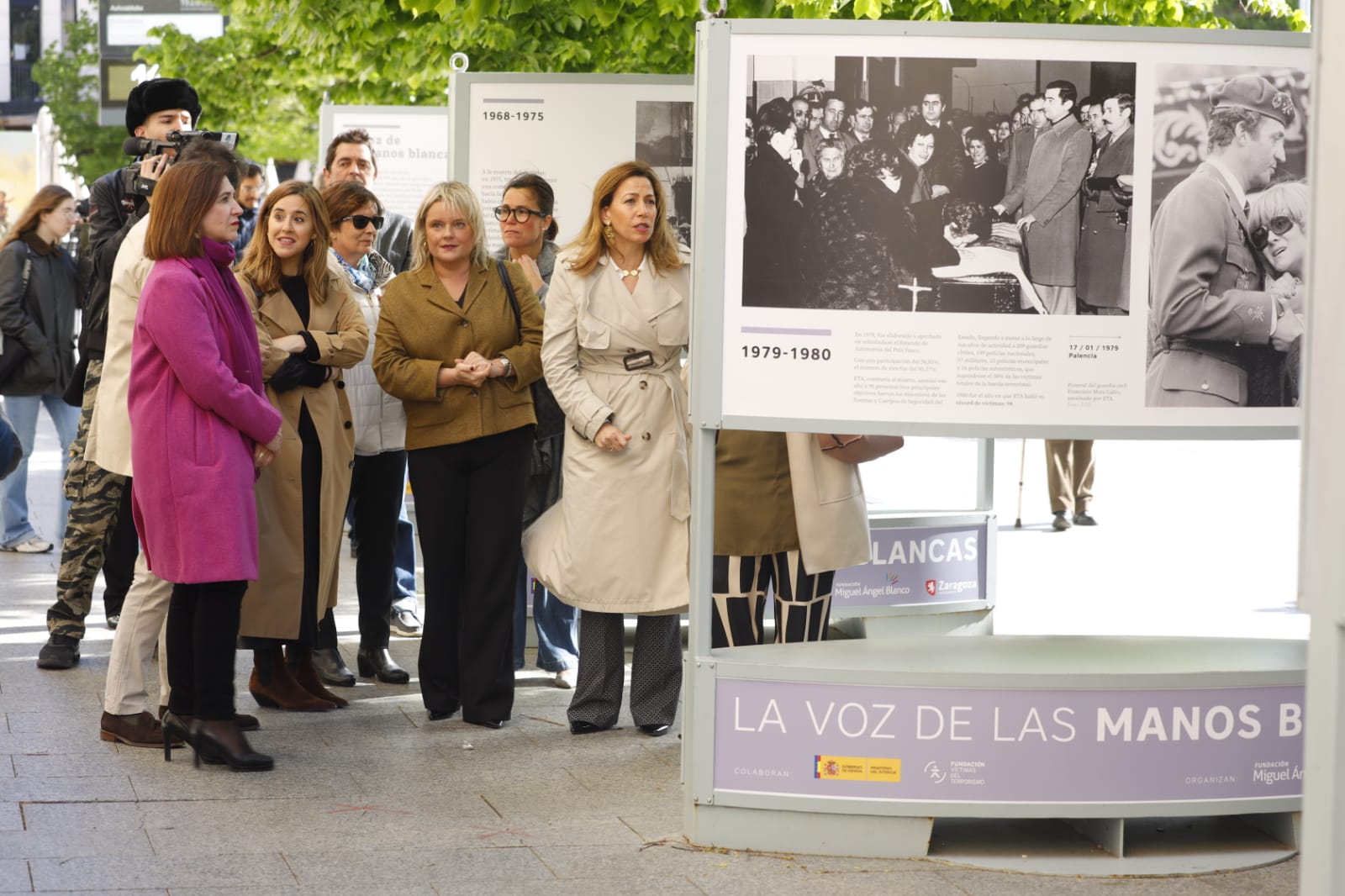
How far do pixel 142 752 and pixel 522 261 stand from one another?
2556mm

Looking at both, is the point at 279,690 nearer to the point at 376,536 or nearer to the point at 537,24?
the point at 376,536

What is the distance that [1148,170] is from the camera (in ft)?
16.5

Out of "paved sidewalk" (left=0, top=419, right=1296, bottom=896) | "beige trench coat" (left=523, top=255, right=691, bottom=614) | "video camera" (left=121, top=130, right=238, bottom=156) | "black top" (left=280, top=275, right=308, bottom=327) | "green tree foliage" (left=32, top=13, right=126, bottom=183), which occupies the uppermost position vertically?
"green tree foliage" (left=32, top=13, right=126, bottom=183)

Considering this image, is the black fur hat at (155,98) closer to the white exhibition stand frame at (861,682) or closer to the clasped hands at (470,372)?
the clasped hands at (470,372)

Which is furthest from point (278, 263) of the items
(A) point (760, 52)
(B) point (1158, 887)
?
(B) point (1158, 887)

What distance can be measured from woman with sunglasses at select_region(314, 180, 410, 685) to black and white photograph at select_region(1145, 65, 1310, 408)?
3.36m

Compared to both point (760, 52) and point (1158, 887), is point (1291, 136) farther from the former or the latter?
point (1158, 887)

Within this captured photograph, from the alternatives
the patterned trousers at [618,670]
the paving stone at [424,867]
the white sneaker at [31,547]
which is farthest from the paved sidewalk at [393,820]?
the white sneaker at [31,547]

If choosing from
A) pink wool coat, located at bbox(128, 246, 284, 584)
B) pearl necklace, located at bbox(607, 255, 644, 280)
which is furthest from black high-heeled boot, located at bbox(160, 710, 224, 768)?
pearl necklace, located at bbox(607, 255, 644, 280)

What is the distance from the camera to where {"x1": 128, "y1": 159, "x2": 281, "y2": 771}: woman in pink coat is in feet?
18.8

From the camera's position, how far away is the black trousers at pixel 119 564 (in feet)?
26.5

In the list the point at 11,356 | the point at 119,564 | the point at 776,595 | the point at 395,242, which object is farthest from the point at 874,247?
the point at 11,356

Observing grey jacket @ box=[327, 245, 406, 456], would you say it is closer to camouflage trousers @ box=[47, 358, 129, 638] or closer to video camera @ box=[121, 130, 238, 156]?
video camera @ box=[121, 130, 238, 156]

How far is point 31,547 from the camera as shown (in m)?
11.2
